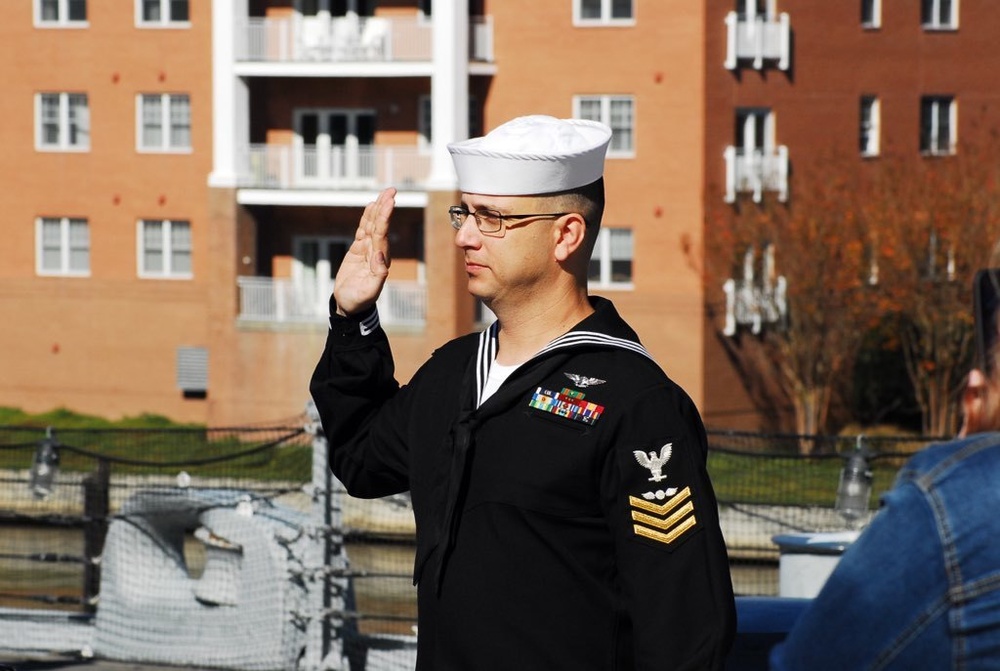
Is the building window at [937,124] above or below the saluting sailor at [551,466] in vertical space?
above

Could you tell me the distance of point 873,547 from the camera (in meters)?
2.41

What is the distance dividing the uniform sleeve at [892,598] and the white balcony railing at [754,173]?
3195 centimetres

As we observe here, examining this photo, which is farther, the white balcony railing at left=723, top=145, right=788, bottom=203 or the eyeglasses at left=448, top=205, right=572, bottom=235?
the white balcony railing at left=723, top=145, right=788, bottom=203

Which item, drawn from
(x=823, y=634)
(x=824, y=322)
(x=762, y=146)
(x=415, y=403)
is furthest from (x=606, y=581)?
(x=762, y=146)

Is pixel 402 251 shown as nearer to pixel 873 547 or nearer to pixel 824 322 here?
pixel 824 322

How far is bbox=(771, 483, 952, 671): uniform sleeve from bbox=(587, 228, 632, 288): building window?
32.3 m

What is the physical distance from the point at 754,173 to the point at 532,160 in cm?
3077

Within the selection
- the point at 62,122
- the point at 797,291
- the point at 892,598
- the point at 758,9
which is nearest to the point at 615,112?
the point at 758,9

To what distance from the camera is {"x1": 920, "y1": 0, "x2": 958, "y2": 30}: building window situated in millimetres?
36500

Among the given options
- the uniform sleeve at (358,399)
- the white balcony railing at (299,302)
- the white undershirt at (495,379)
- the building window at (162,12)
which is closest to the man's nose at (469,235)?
the white undershirt at (495,379)

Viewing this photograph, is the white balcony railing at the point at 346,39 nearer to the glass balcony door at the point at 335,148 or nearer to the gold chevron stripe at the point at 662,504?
the glass balcony door at the point at 335,148

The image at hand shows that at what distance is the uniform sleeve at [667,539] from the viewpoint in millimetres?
3441

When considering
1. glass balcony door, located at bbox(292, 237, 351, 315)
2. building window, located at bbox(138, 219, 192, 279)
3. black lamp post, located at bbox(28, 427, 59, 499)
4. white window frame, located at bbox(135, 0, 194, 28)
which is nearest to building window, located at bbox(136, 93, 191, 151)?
white window frame, located at bbox(135, 0, 194, 28)

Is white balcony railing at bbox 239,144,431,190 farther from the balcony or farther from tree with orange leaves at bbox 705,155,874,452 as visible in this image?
the balcony
